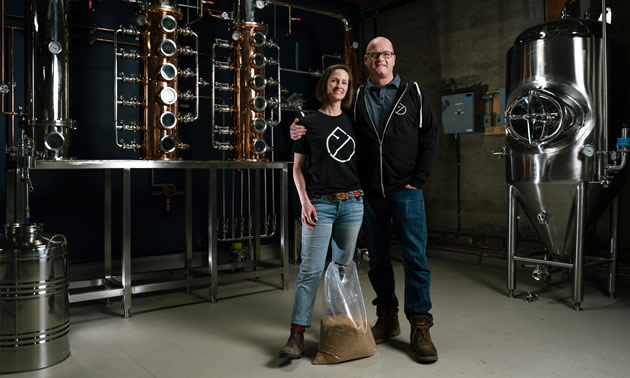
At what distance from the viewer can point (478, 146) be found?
4941 mm

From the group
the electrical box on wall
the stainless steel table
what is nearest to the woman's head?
the stainless steel table

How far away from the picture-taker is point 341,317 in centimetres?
233

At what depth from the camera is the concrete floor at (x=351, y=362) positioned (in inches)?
91.4

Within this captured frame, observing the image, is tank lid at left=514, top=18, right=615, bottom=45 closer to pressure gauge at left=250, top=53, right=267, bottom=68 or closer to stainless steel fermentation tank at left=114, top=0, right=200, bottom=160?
pressure gauge at left=250, top=53, right=267, bottom=68

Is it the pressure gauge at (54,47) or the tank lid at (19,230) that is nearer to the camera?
the tank lid at (19,230)

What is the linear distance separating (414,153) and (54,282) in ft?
5.86

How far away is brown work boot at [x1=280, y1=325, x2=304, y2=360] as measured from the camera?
2.37 m

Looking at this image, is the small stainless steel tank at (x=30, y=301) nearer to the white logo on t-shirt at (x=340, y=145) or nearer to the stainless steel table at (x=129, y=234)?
the stainless steel table at (x=129, y=234)

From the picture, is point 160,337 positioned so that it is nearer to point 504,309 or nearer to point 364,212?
point 364,212

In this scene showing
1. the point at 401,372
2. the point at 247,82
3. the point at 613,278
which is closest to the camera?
the point at 401,372

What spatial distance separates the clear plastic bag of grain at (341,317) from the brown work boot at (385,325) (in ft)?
0.90

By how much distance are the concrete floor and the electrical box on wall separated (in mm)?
1584

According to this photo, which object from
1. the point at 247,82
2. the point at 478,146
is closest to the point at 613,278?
the point at 478,146

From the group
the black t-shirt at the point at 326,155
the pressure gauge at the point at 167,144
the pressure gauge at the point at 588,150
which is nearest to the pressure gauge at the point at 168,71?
the pressure gauge at the point at 167,144
